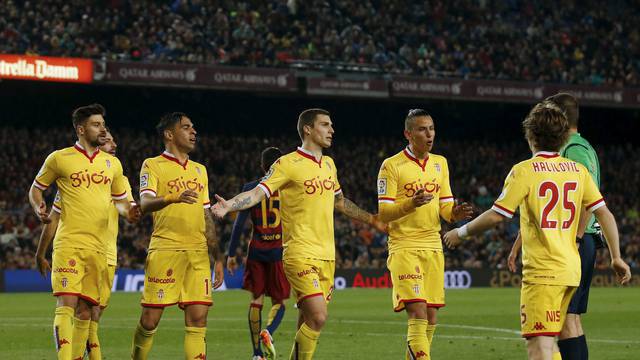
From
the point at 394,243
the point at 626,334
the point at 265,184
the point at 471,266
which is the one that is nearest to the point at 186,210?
the point at 265,184

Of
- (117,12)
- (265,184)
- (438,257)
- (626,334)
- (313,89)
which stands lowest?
(626,334)

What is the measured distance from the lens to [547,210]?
8266 mm

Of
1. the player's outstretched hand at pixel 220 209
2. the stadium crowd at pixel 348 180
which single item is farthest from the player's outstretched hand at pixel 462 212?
the stadium crowd at pixel 348 180

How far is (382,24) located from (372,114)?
158 inches

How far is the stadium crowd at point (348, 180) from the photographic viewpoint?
108 feet

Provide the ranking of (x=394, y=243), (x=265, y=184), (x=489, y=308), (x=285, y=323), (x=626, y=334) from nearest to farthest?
(x=265, y=184), (x=394, y=243), (x=626, y=334), (x=285, y=323), (x=489, y=308)

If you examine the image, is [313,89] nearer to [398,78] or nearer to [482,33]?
[398,78]

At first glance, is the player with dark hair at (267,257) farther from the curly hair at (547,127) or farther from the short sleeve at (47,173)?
the curly hair at (547,127)

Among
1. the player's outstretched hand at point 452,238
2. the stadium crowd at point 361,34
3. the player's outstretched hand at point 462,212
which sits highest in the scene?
the stadium crowd at point 361,34

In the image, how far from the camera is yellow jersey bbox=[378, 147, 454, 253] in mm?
10938

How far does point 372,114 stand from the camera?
45719 millimetres

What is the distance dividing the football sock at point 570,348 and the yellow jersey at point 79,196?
14.5 ft

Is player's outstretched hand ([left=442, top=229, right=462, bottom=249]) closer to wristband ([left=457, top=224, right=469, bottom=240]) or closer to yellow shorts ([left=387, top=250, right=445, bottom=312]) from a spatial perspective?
wristband ([left=457, top=224, right=469, bottom=240])

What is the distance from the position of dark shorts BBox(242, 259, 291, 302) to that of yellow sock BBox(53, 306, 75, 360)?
3.48 m
